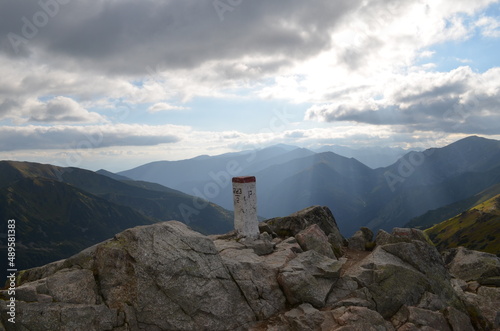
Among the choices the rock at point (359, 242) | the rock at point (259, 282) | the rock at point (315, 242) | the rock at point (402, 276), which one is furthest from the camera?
the rock at point (359, 242)

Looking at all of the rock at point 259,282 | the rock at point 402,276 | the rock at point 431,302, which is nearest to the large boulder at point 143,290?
the rock at point 259,282

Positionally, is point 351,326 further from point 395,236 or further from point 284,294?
point 395,236

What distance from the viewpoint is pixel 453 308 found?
2536cm

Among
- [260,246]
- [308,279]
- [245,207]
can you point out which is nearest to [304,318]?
[308,279]

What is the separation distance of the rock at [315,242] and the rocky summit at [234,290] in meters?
1.57

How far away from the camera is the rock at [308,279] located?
2350 cm

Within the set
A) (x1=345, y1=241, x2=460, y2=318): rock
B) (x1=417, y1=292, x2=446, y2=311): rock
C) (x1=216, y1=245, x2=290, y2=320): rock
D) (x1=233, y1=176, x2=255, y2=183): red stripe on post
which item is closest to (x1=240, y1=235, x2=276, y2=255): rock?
(x1=216, y1=245, x2=290, y2=320): rock

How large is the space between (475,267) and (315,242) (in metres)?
21.6

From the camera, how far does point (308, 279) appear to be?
2438 centimetres

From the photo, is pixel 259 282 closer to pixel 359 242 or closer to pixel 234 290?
pixel 234 290

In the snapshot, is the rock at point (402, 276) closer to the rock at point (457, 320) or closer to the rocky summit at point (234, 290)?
the rocky summit at point (234, 290)

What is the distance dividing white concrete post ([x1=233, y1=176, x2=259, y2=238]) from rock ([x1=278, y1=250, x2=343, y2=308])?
6.96 metres

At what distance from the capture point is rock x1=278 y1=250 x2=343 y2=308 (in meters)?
23.5

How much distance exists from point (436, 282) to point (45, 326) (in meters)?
29.0
